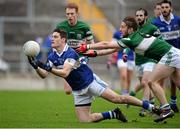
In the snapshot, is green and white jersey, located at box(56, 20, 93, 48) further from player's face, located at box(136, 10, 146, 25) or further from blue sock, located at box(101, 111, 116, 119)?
blue sock, located at box(101, 111, 116, 119)

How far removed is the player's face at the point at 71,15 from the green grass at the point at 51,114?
1898mm

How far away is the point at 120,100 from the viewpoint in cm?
1307

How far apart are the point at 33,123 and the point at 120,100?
157cm

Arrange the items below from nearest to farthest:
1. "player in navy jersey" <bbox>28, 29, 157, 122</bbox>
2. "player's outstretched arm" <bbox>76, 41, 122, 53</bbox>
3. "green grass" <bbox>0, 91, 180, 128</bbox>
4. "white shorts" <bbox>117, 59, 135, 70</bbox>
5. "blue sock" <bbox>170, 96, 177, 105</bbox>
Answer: "green grass" <bbox>0, 91, 180, 128</bbox>
"player in navy jersey" <bbox>28, 29, 157, 122</bbox>
"player's outstretched arm" <bbox>76, 41, 122, 53</bbox>
"blue sock" <bbox>170, 96, 177, 105</bbox>
"white shorts" <bbox>117, 59, 135, 70</bbox>

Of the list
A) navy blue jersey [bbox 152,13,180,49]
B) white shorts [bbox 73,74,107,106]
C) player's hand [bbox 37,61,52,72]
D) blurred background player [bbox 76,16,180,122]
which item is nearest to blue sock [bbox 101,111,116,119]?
white shorts [bbox 73,74,107,106]

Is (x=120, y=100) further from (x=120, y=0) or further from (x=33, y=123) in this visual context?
(x=120, y=0)

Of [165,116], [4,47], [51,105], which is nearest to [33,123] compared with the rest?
[165,116]

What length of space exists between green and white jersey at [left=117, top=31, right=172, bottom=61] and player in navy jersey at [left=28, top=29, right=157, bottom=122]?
824 mm

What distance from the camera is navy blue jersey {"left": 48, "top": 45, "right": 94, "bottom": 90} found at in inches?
515

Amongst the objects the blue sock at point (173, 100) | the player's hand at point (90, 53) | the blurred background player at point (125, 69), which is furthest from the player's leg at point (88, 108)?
the blurred background player at point (125, 69)

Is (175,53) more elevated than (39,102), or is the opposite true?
(175,53)

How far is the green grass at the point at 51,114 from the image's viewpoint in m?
12.7

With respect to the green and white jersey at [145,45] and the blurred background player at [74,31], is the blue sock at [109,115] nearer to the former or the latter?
the green and white jersey at [145,45]

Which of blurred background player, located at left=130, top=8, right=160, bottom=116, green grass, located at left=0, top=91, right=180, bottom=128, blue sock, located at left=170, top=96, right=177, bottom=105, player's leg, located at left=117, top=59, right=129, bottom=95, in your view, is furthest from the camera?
player's leg, located at left=117, top=59, right=129, bottom=95
